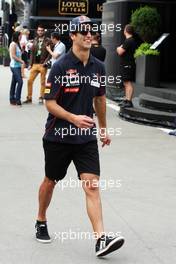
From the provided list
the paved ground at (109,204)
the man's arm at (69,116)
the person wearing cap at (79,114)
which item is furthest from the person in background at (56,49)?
the man's arm at (69,116)

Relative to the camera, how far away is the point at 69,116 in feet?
16.6

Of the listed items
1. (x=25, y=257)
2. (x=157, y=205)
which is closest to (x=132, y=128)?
(x=157, y=205)

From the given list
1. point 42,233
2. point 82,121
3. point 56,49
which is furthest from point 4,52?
point 82,121

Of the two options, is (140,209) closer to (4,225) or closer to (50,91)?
(4,225)

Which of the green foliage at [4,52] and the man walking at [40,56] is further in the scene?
the green foliage at [4,52]

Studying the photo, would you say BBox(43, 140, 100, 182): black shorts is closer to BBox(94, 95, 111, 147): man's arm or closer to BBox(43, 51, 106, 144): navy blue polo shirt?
BBox(43, 51, 106, 144): navy blue polo shirt

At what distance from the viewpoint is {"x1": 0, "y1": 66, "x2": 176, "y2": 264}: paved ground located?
5.38m

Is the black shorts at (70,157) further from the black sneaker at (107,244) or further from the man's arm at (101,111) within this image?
the black sneaker at (107,244)

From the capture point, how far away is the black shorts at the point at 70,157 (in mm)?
5285

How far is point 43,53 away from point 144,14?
9.25ft

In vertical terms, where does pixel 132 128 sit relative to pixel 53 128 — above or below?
below

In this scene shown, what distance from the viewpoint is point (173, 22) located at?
1825cm

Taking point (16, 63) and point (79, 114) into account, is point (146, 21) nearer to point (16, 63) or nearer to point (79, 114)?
point (16, 63)
